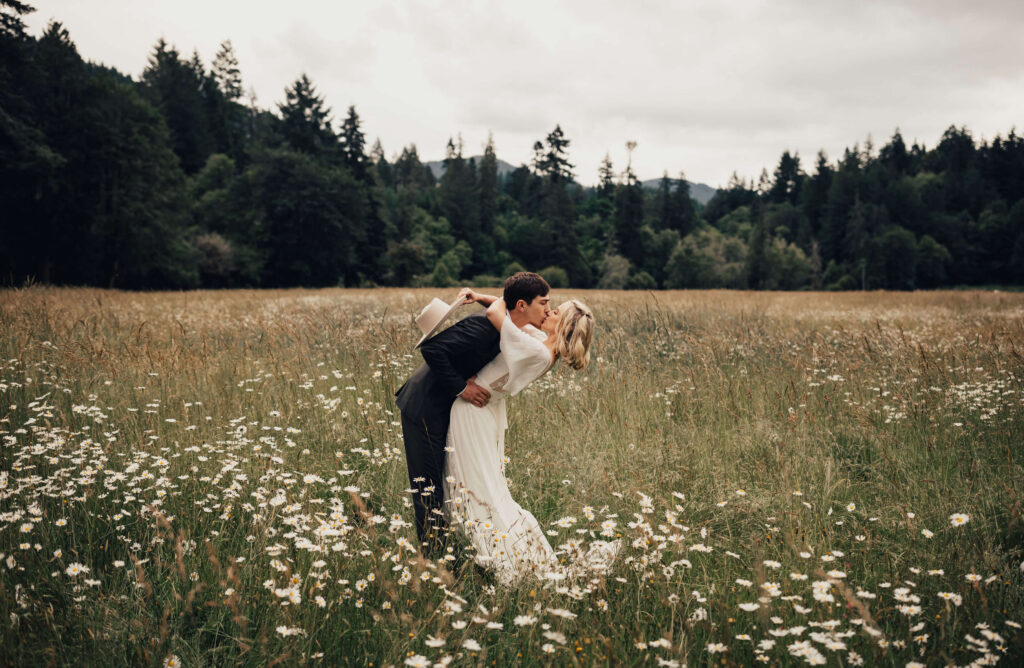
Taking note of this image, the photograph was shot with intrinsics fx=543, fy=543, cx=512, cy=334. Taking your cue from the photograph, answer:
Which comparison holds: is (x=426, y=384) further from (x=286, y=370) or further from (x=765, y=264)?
(x=765, y=264)

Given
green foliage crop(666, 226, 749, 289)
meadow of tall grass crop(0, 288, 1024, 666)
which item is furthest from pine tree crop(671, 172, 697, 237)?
meadow of tall grass crop(0, 288, 1024, 666)

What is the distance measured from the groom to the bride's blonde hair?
0.17 metres

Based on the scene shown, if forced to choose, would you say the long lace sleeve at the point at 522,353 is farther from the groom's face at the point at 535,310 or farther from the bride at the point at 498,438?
the groom's face at the point at 535,310

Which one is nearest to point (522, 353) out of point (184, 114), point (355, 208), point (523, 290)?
point (523, 290)

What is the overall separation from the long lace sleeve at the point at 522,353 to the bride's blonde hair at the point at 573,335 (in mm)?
134

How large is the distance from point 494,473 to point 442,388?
0.60 metres

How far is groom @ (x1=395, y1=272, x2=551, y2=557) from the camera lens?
127 inches

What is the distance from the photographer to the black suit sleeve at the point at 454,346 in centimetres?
317

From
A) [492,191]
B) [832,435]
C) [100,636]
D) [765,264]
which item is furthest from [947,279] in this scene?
[100,636]

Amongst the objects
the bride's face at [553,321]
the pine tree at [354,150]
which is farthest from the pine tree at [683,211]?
the bride's face at [553,321]

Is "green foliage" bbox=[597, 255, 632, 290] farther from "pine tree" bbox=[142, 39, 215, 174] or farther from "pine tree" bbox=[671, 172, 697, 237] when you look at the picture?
"pine tree" bbox=[142, 39, 215, 174]

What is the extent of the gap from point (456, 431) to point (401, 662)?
1288 mm

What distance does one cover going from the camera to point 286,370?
6531mm

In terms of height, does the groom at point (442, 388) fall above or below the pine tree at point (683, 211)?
below
